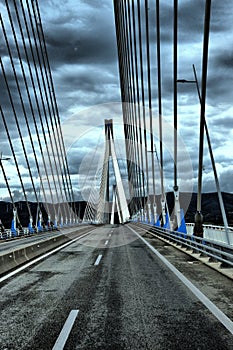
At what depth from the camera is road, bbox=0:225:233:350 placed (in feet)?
15.5

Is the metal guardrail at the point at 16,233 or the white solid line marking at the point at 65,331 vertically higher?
the metal guardrail at the point at 16,233

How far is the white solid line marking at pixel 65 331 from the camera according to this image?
4602 mm

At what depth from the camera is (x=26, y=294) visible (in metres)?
7.66

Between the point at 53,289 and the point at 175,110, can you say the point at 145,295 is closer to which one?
the point at 53,289

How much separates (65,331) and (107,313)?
1.11 metres

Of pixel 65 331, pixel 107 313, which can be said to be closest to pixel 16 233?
pixel 107 313

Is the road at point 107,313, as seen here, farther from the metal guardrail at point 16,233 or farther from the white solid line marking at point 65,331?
the metal guardrail at point 16,233

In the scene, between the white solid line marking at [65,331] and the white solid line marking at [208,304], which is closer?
the white solid line marking at [65,331]

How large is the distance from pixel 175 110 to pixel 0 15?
17428mm

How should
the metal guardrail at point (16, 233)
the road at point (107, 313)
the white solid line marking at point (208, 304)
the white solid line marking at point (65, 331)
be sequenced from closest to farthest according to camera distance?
1. the white solid line marking at point (65, 331)
2. the road at point (107, 313)
3. the white solid line marking at point (208, 304)
4. the metal guardrail at point (16, 233)

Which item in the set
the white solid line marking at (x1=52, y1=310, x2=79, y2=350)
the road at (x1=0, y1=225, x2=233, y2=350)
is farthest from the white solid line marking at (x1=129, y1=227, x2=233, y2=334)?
the white solid line marking at (x1=52, y1=310, x2=79, y2=350)

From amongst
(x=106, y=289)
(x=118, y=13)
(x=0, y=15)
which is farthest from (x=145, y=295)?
(x=118, y=13)

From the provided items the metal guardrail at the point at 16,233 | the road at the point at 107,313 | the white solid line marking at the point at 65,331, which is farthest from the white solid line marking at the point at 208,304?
the metal guardrail at the point at 16,233

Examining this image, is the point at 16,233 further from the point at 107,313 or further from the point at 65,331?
the point at 65,331
